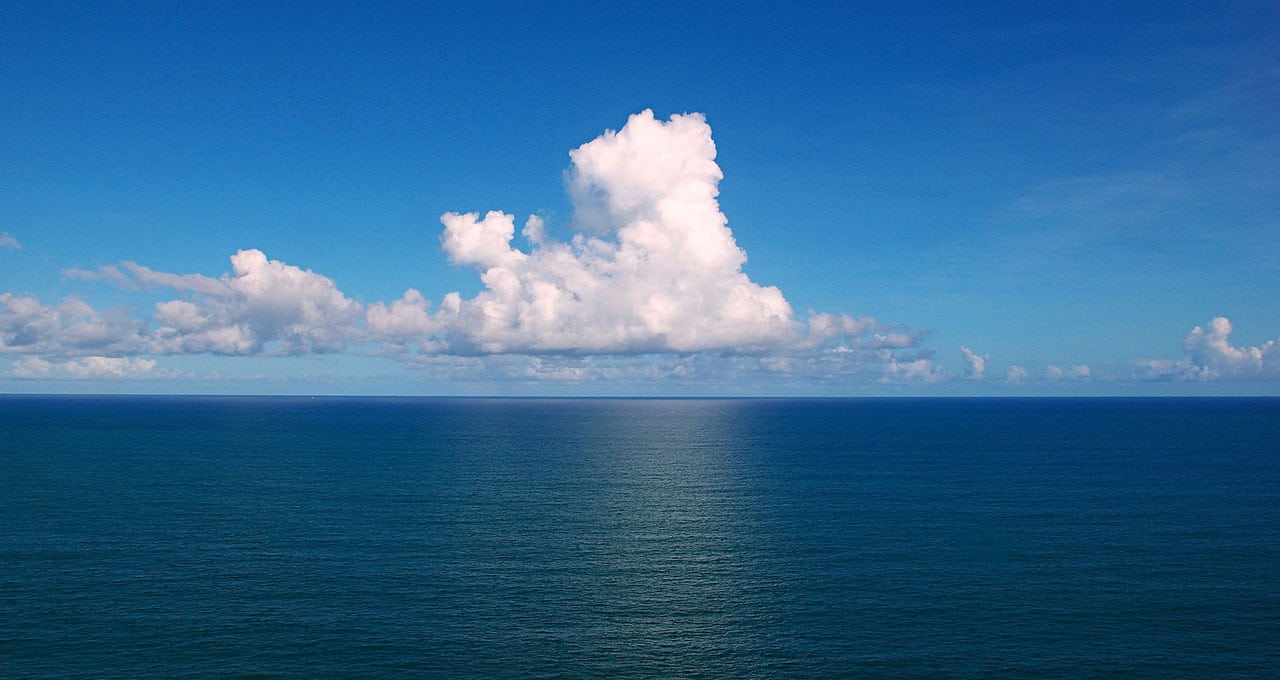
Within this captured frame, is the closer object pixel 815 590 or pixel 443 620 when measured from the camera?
pixel 443 620

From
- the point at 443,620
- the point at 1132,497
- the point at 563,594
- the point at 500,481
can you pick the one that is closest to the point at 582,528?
the point at 563,594

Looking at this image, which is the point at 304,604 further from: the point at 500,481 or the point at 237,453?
the point at 237,453

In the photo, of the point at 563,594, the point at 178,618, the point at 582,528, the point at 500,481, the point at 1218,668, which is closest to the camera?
the point at 1218,668

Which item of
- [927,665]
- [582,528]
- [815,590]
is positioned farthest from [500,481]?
[927,665]

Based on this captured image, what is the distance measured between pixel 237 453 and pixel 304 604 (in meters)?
124

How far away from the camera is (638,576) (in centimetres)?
7269

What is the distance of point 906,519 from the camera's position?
95.6 metres

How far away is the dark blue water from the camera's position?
54.7m

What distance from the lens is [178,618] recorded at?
6041cm

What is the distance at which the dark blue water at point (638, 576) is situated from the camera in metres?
54.7

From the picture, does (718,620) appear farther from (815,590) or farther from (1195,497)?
(1195,497)

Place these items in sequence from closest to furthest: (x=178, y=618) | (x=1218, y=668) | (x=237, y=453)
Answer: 1. (x=1218, y=668)
2. (x=178, y=618)
3. (x=237, y=453)

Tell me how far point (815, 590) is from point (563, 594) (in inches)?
904

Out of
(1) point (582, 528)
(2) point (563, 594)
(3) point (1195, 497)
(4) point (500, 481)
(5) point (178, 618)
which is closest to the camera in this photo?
(5) point (178, 618)
